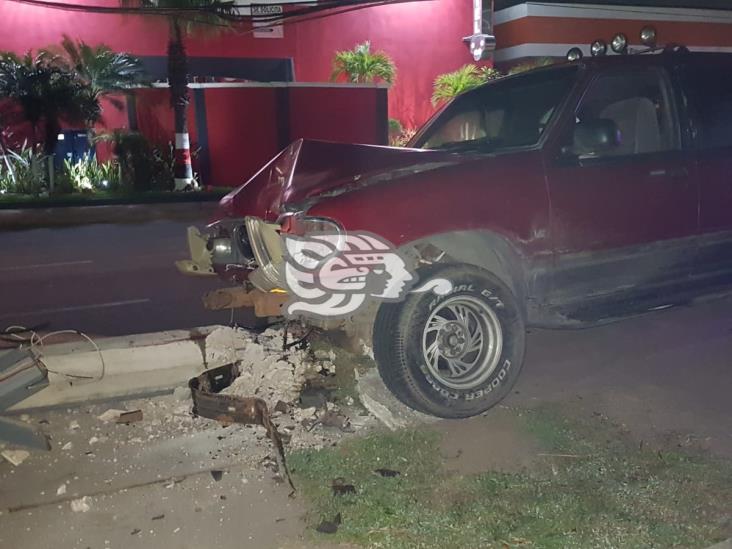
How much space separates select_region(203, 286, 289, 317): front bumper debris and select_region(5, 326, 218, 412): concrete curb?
0.79m

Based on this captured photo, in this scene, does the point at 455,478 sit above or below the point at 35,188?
below

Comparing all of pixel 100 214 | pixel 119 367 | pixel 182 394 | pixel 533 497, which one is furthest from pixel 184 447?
pixel 100 214

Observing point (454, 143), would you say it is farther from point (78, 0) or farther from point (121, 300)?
point (78, 0)

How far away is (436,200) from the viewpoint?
151 inches

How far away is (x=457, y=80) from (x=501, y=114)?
18670 millimetres

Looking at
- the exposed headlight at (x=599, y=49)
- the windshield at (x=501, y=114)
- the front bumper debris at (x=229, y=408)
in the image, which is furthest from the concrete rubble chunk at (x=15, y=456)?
the exposed headlight at (x=599, y=49)

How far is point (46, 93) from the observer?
18.2m

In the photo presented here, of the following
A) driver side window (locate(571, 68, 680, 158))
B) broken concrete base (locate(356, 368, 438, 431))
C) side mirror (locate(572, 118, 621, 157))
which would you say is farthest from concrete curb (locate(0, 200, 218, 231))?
side mirror (locate(572, 118, 621, 157))

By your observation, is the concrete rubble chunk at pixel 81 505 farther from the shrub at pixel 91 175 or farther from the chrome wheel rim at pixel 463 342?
the shrub at pixel 91 175

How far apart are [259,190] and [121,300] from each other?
303 cm

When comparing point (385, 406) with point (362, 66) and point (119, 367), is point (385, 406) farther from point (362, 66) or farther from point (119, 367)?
point (362, 66)

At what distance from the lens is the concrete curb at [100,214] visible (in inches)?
560

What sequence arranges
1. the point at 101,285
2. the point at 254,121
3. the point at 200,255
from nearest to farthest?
the point at 200,255, the point at 101,285, the point at 254,121

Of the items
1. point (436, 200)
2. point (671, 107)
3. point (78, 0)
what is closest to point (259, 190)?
point (436, 200)
